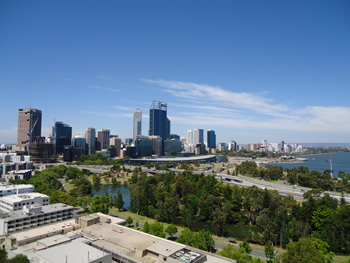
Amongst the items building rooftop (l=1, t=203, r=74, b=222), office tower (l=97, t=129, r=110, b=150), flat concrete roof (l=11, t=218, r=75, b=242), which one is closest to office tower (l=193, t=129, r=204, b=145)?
office tower (l=97, t=129, r=110, b=150)

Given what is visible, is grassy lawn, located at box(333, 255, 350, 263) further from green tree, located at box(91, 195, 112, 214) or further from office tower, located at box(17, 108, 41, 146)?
office tower, located at box(17, 108, 41, 146)

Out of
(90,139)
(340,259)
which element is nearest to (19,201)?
(340,259)

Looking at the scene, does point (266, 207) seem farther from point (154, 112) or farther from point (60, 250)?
point (154, 112)

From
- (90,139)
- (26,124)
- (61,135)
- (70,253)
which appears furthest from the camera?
(90,139)

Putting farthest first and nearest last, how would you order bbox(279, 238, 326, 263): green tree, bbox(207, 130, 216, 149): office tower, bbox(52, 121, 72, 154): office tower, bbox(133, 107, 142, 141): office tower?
bbox(207, 130, 216, 149): office tower → bbox(133, 107, 142, 141): office tower → bbox(52, 121, 72, 154): office tower → bbox(279, 238, 326, 263): green tree

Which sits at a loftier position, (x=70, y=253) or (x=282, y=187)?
(x=70, y=253)

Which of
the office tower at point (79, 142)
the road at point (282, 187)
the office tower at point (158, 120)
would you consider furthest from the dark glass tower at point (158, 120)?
the road at point (282, 187)

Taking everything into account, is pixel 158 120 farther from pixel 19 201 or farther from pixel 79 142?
pixel 19 201
